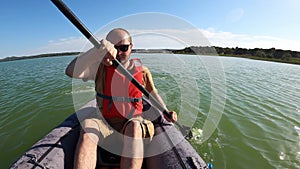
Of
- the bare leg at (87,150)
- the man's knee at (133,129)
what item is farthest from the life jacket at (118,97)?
the bare leg at (87,150)

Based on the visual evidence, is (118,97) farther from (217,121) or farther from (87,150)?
(217,121)

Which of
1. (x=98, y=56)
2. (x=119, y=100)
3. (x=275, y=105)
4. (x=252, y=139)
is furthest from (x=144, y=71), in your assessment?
(x=275, y=105)

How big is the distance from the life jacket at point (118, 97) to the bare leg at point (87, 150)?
1.31 feet

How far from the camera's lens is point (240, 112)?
7.82 meters

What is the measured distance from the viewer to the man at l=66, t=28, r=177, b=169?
250 centimetres

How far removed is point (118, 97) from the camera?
301 cm

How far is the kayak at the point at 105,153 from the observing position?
2486 millimetres

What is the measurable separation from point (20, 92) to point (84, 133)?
10.5m

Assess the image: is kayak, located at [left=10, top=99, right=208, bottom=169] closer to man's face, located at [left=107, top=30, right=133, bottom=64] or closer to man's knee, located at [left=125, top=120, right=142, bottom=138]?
man's knee, located at [left=125, top=120, right=142, bottom=138]

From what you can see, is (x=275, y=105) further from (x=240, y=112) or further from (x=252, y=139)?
(x=252, y=139)

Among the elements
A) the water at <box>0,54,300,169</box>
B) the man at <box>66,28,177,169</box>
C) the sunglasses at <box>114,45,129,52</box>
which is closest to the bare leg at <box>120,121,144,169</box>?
the man at <box>66,28,177,169</box>

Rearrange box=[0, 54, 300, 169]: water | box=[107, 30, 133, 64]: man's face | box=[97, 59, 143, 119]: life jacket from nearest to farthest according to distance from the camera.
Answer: box=[107, 30, 133, 64]: man's face, box=[97, 59, 143, 119]: life jacket, box=[0, 54, 300, 169]: water

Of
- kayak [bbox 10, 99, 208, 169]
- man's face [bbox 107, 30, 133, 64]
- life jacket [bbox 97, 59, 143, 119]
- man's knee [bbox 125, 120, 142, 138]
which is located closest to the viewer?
kayak [bbox 10, 99, 208, 169]

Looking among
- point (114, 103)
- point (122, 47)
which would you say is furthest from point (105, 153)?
point (122, 47)
